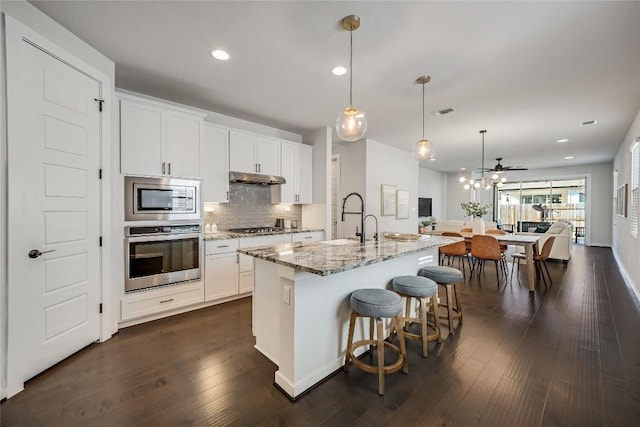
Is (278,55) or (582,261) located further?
(582,261)

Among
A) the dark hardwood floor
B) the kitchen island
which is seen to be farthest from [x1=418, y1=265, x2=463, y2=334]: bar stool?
the kitchen island

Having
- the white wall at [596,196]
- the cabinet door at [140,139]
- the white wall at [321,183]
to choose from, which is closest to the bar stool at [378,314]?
the cabinet door at [140,139]

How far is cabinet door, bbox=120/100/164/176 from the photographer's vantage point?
2801 mm

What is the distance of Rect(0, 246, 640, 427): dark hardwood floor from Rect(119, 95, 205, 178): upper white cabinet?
1.70 m

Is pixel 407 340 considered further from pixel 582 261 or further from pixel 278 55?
pixel 582 261

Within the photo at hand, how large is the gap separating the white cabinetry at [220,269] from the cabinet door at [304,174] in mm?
1540

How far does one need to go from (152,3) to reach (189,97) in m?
1.66

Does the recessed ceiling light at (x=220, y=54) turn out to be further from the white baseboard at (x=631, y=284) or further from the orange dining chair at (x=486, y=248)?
the white baseboard at (x=631, y=284)

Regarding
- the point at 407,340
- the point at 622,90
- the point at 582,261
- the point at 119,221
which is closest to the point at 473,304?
the point at 407,340

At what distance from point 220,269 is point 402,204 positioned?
443 centimetres

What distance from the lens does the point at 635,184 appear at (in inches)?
158

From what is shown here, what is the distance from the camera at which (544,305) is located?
3.52m

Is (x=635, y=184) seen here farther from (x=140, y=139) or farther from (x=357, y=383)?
(x=140, y=139)

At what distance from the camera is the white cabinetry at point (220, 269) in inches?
133
